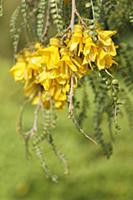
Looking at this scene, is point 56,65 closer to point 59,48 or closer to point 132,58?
point 59,48

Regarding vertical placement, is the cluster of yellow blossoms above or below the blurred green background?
above

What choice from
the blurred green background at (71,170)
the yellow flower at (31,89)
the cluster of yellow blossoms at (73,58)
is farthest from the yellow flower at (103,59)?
the blurred green background at (71,170)

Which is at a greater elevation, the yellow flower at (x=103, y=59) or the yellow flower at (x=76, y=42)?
the yellow flower at (x=76, y=42)

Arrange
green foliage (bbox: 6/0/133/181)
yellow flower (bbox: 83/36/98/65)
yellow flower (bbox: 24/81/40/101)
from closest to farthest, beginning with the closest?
yellow flower (bbox: 83/36/98/65) → green foliage (bbox: 6/0/133/181) → yellow flower (bbox: 24/81/40/101)

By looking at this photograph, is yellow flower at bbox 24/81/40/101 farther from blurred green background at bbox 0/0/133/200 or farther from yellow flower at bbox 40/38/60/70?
blurred green background at bbox 0/0/133/200

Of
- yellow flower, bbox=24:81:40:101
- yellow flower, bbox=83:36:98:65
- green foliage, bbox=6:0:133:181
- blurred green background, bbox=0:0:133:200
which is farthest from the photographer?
blurred green background, bbox=0:0:133:200

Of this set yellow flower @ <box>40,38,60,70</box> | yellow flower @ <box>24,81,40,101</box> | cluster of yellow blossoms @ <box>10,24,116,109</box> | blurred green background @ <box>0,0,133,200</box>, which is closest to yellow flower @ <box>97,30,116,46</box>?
cluster of yellow blossoms @ <box>10,24,116,109</box>

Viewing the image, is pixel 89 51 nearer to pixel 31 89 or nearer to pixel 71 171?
pixel 31 89

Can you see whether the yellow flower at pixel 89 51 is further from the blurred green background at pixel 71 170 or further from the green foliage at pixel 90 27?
the blurred green background at pixel 71 170
